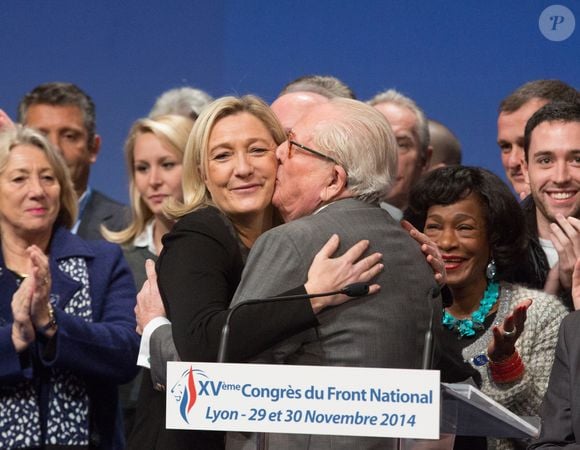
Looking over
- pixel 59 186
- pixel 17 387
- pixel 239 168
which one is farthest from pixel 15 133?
pixel 239 168

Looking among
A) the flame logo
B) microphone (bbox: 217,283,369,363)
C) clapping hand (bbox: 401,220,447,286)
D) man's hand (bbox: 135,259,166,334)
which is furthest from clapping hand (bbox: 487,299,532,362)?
the flame logo

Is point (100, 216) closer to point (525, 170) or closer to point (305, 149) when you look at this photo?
point (525, 170)

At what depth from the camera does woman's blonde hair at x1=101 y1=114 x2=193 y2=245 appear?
4371mm

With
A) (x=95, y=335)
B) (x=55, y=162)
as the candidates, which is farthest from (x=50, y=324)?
(x=55, y=162)

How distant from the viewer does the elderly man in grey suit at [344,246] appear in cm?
238

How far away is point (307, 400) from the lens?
206cm

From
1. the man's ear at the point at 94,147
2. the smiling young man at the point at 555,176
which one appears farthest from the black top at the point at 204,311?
the man's ear at the point at 94,147

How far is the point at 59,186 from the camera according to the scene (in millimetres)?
3736

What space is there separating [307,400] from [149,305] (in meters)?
0.79

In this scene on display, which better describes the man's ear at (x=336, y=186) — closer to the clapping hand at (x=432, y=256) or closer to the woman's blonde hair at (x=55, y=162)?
the clapping hand at (x=432, y=256)

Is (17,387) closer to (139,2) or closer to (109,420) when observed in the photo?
(109,420)

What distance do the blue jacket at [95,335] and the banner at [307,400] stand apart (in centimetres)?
136

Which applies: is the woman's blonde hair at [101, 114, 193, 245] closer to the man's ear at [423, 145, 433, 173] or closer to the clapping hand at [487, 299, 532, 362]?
the man's ear at [423, 145, 433, 173]

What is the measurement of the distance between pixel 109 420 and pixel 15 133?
38.5 inches
